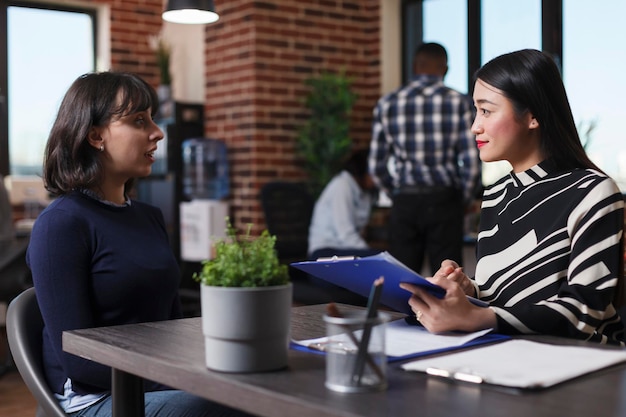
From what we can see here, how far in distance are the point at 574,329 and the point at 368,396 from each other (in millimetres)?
654

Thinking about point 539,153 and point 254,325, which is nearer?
point 254,325

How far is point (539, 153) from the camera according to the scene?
1.81 metres

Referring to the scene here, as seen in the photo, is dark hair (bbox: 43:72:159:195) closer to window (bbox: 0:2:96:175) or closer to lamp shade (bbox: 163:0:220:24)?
lamp shade (bbox: 163:0:220:24)

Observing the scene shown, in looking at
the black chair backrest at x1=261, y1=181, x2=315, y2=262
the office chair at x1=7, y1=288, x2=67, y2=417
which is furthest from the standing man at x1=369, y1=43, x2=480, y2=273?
the office chair at x1=7, y1=288, x2=67, y2=417

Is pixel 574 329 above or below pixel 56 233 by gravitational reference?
below

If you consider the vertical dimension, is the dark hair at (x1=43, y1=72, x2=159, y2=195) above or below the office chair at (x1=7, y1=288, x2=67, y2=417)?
above

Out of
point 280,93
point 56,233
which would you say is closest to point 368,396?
point 56,233

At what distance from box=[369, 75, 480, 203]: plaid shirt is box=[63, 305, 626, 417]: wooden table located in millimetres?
3196

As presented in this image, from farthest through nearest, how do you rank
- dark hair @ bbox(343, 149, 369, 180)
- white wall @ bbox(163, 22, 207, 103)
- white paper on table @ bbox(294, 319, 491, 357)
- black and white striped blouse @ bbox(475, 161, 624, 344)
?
1. white wall @ bbox(163, 22, 207, 103)
2. dark hair @ bbox(343, 149, 369, 180)
3. black and white striped blouse @ bbox(475, 161, 624, 344)
4. white paper on table @ bbox(294, 319, 491, 357)

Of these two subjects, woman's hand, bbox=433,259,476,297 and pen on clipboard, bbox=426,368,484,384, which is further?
woman's hand, bbox=433,259,476,297

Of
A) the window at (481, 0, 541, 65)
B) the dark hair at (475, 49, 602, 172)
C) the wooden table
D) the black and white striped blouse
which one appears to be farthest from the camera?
the window at (481, 0, 541, 65)

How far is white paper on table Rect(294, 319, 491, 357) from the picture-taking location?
50.1 inches

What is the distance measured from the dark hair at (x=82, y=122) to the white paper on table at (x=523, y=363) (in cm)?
107

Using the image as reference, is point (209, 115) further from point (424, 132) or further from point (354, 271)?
point (354, 271)
